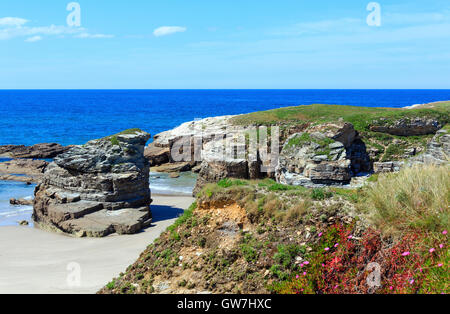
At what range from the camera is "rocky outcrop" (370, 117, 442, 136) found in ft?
123

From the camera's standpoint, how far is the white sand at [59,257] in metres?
13.7

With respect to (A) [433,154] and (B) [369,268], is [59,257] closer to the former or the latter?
(B) [369,268]

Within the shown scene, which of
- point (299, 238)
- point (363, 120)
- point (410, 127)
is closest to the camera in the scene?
point (299, 238)

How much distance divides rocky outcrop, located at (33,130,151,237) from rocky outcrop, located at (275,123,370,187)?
10594 millimetres

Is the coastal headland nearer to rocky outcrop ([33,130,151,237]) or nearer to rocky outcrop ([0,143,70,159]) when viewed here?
rocky outcrop ([33,130,151,237])

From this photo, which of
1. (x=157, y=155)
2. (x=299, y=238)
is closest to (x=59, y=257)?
(x=299, y=238)

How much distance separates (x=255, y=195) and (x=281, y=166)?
18.6 m

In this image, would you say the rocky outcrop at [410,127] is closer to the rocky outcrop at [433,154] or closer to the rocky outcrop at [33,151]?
the rocky outcrop at [433,154]

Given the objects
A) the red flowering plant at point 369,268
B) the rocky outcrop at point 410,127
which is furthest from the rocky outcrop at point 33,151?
the red flowering plant at point 369,268

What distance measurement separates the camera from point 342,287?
8.21 meters

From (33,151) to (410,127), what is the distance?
41386mm

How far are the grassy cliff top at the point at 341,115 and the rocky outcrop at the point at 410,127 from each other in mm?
Answer: 889

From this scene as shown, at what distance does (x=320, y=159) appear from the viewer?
90.6 feet
